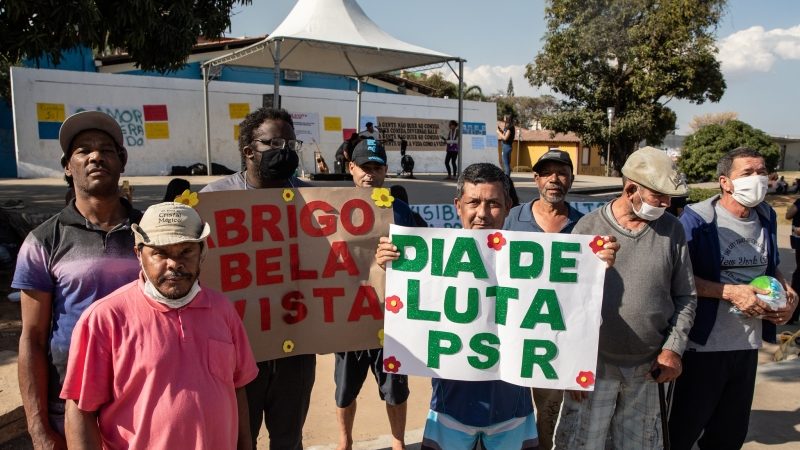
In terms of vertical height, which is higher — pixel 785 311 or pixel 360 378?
pixel 785 311

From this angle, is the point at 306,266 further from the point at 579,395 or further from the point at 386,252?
the point at 579,395

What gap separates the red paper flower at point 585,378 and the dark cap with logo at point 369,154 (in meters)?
1.64

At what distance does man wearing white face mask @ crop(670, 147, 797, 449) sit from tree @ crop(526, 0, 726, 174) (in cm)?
2354

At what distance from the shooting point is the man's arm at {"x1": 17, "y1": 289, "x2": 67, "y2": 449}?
203cm

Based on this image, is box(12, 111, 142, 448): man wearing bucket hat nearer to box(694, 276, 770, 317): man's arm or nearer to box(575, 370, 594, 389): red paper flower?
box(575, 370, 594, 389): red paper flower

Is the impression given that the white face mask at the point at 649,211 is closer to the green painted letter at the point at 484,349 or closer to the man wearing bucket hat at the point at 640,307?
the man wearing bucket hat at the point at 640,307

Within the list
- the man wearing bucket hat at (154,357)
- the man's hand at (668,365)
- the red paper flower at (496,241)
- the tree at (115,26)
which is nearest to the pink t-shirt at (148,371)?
the man wearing bucket hat at (154,357)

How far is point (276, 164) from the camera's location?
8.85ft

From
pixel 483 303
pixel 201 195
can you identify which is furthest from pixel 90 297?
pixel 483 303

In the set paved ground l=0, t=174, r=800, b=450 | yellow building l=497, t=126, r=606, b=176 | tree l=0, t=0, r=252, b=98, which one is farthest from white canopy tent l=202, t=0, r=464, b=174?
yellow building l=497, t=126, r=606, b=176

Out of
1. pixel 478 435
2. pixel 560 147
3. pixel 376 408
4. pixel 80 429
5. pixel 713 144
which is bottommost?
pixel 376 408

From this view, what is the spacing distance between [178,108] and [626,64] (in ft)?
63.2

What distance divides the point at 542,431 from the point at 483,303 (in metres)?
1.23

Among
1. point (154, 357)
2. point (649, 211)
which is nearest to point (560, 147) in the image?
point (649, 211)
